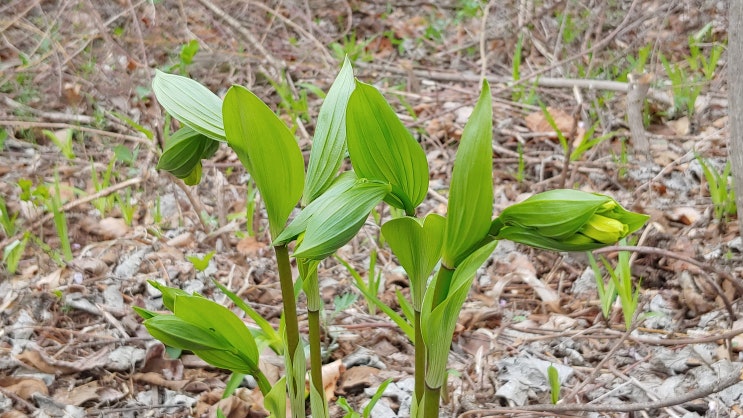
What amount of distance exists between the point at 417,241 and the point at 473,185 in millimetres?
160

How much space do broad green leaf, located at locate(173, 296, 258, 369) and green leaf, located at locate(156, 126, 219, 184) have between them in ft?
0.61

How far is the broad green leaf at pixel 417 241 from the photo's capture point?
903 mm

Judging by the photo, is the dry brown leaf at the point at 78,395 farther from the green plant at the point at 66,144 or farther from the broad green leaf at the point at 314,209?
the green plant at the point at 66,144

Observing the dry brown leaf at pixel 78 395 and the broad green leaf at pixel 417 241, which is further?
the dry brown leaf at pixel 78 395

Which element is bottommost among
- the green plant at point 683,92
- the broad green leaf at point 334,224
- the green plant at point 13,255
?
the broad green leaf at point 334,224

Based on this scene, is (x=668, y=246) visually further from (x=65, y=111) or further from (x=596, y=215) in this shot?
(x=65, y=111)

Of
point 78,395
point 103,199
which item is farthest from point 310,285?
point 103,199

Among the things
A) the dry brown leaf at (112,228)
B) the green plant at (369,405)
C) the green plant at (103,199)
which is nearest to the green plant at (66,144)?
the green plant at (103,199)

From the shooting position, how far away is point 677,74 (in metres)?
2.88

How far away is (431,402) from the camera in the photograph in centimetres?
101

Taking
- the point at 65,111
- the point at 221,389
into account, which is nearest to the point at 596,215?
the point at 221,389

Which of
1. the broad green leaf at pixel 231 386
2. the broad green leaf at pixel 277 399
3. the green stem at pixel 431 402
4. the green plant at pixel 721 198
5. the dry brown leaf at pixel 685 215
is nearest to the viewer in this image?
the green stem at pixel 431 402

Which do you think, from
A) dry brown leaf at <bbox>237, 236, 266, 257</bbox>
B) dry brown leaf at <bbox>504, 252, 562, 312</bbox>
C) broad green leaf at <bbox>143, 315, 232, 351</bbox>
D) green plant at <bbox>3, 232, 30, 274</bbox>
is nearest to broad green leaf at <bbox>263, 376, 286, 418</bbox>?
broad green leaf at <bbox>143, 315, 232, 351</bbox>

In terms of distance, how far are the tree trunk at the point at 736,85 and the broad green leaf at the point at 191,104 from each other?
131 cm
